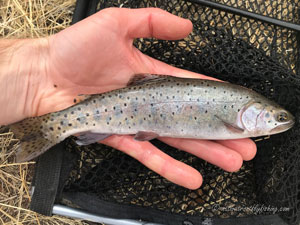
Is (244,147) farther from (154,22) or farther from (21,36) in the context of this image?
(21,36)

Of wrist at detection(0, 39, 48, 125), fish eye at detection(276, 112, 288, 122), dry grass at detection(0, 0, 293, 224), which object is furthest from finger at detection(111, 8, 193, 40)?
fish eye at detection(276, 112, 288, 122)

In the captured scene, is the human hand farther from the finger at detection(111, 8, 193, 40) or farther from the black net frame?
the black net frame

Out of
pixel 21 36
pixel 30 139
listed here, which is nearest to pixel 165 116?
pixel 30 139

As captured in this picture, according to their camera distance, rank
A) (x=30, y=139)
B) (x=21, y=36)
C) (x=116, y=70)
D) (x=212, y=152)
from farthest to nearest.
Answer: (x=21, y=36)
(x=116, y=70)
(x=212, y=152)
(x=30, y=139)

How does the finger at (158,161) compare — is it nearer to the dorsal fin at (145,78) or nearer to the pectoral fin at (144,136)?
the pectoral fin at (144,136)

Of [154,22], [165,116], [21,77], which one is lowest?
[165,116]

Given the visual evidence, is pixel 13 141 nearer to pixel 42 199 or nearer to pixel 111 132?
pixel 42 199
